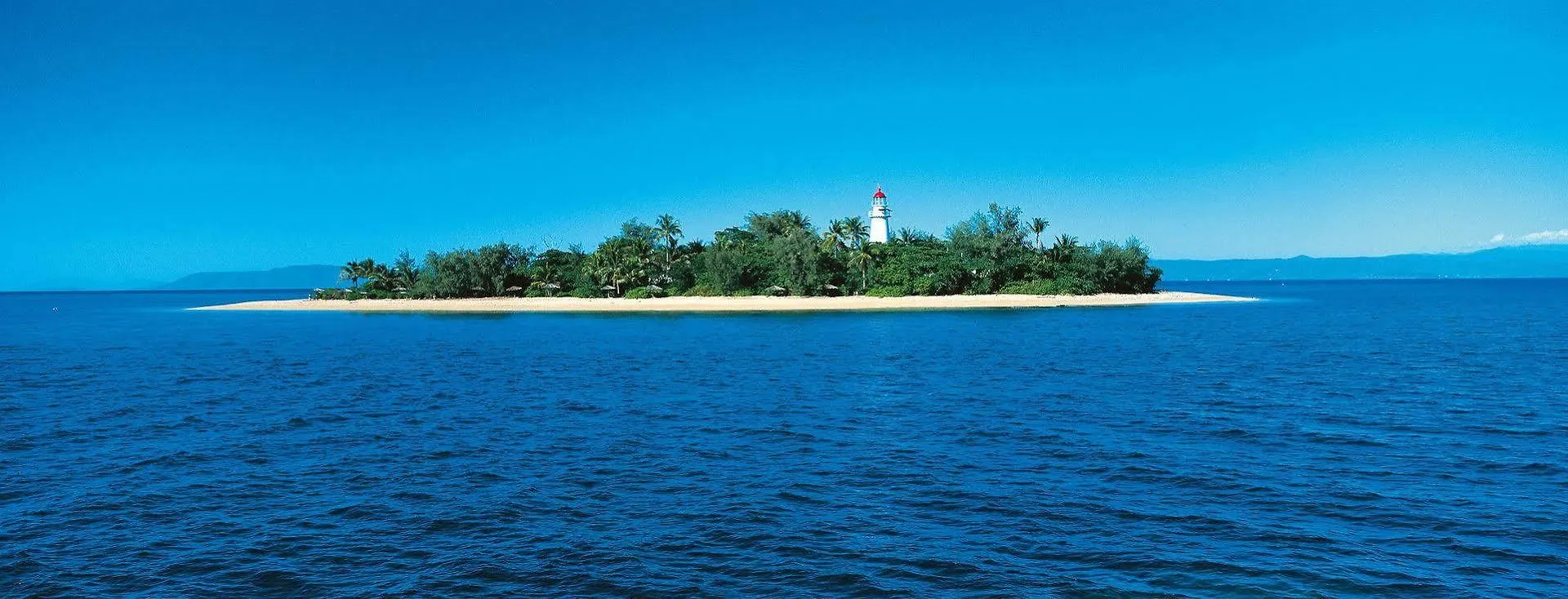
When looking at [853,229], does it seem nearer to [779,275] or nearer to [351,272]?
[779,275]

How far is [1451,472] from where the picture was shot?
1633 cm

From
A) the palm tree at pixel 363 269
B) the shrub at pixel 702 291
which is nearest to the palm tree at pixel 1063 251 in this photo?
the shrub at pixel 702 291

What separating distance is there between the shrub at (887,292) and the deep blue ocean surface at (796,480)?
71416 mm

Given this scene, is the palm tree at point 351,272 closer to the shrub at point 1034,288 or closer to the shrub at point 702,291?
the shrub at point 702,291

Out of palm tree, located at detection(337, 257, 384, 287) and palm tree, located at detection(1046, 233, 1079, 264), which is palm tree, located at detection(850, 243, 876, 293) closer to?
palm tree, located at detection(1046, 233, 1079, 264)

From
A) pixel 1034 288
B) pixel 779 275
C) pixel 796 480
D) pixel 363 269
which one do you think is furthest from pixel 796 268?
pixel 796 480

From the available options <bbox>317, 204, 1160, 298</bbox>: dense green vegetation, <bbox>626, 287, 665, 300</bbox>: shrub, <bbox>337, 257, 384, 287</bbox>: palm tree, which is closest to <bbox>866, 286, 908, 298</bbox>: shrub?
<bbox>317, 204, 1160, 298</bbox>: dense green vegetation

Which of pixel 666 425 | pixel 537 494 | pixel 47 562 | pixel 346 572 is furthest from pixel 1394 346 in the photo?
pixel 47 562

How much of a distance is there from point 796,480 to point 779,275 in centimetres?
9221

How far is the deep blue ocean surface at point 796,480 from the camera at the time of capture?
37.8 feet

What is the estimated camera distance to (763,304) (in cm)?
10225

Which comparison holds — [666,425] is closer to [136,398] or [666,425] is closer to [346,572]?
[346,572]

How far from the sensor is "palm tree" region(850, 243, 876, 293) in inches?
4331

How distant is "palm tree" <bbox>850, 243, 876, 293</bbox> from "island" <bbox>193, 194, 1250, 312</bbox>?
0.52ft
